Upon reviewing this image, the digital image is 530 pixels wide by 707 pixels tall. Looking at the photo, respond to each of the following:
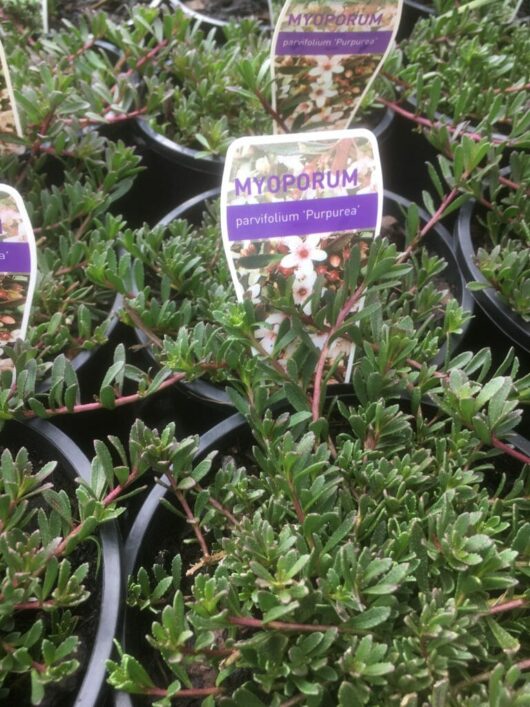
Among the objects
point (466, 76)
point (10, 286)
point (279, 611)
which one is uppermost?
point (466, 76)

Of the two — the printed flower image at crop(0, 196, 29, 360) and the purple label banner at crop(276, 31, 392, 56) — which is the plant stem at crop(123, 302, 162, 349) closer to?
the printed flower image at crop(0, 196, 29, 360)

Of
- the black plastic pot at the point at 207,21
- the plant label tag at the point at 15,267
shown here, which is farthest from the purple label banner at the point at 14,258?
the black plastic pot at the point at 207,21

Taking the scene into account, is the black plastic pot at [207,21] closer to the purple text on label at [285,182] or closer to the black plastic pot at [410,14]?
the black plastic pot at [410,14]

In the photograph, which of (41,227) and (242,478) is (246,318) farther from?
(41,227)

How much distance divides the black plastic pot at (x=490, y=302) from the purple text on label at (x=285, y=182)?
37cm

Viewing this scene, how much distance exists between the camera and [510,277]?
108cm

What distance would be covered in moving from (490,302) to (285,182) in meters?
0.44

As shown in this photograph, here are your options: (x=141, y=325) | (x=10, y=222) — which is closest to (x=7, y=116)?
(x=10, y=222)

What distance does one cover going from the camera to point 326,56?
3.67 ft

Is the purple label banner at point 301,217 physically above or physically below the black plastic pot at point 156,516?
above

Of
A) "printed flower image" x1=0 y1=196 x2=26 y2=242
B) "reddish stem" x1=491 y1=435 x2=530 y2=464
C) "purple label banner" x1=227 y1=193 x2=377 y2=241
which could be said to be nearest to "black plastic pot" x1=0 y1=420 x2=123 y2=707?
"printed flower image" x1=0 y1=196 x2=26 y2=242

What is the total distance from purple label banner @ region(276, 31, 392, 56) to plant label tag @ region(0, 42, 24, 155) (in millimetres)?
440

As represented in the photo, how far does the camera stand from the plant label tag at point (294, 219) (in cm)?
89

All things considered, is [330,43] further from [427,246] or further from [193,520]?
[193,520]
